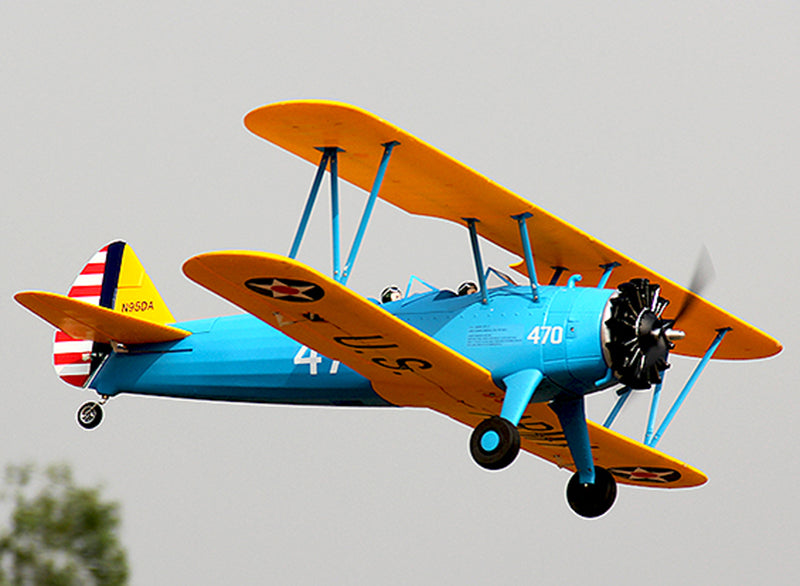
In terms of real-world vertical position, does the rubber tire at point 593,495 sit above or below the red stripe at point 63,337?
above

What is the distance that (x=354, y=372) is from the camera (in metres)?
14.6

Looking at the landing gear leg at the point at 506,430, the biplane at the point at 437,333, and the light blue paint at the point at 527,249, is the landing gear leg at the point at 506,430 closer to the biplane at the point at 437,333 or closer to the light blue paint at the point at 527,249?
the biplane at the point at 437,333

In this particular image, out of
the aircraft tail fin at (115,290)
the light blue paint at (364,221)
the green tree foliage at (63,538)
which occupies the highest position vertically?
the light blue paint at (364,221)

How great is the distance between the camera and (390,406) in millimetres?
14758

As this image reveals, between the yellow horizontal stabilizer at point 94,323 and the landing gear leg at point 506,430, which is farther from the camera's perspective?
the yellow horizontal stabilizer at point 94,323

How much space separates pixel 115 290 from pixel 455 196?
491cm

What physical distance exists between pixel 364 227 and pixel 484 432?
2015 millimetres

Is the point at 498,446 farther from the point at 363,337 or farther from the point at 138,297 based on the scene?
the point at 138,297

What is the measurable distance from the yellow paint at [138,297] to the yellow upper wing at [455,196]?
3702mm

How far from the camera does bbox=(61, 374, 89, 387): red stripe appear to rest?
16641 millimetres

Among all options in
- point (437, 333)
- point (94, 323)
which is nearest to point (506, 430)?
point (437, 333)

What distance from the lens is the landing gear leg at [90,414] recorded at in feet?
54.3

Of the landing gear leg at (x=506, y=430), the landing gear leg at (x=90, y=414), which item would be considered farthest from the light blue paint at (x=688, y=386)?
the landing gear leg at (x=90, y=414)

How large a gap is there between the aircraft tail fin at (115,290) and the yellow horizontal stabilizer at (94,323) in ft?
2.43
